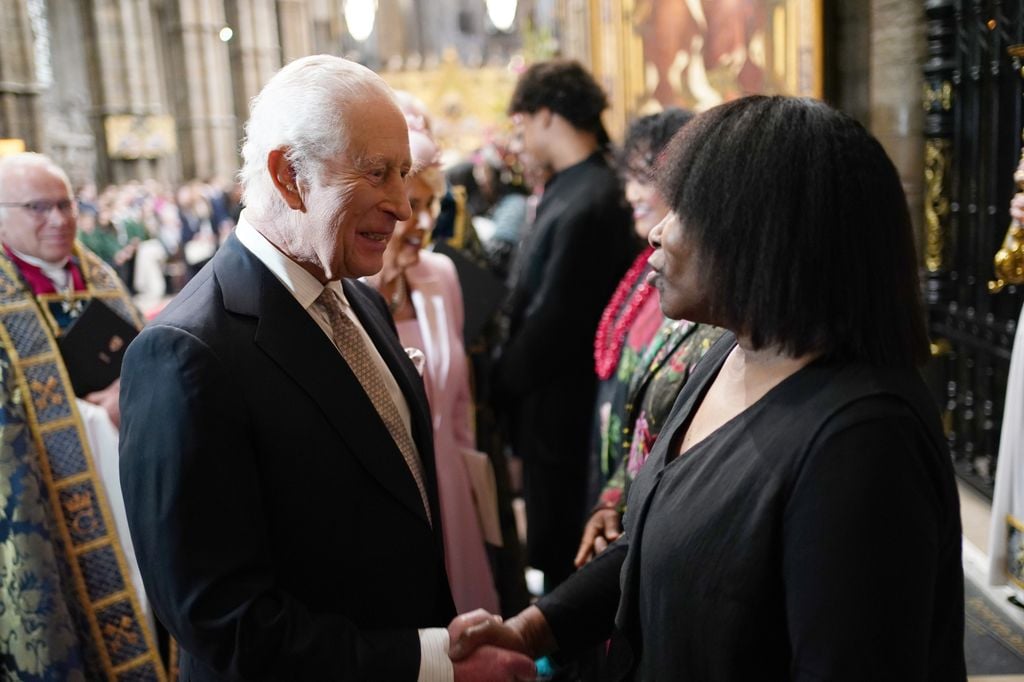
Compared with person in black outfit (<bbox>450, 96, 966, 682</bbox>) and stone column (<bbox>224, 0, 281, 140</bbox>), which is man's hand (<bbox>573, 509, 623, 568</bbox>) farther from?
stone column (<bbox>224, 0, 281, 140</bbox>)

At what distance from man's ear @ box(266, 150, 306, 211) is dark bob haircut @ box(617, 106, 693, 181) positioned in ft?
3.84

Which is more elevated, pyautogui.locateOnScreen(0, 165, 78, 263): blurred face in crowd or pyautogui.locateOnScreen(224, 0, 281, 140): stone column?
pyautogui.locateOnScreen(224, 0, 281, 140): stone column

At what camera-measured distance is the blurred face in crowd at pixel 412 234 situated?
8.78ft

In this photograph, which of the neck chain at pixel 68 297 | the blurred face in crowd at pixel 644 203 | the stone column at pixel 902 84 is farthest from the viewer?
the stone column at pixel 902 84

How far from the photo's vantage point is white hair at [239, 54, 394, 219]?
1.50 m

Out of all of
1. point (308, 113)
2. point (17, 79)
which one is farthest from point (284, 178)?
point (17, 79)

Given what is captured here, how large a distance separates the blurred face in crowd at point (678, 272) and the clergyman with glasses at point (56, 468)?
2093mm

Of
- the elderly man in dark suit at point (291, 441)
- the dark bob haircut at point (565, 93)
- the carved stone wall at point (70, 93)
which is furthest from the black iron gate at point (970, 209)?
the carved stone wall at point (70, 93)

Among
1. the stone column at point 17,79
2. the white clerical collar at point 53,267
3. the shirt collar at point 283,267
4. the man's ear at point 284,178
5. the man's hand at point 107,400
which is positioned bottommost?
the man's hand at point 107,400

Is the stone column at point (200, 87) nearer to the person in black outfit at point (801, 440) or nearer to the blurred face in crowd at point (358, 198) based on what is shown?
the blurred face in crowd at point (358, 198)

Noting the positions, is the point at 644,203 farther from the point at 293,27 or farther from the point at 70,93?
the point at 293,27

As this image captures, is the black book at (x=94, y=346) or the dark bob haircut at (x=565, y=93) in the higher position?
the dark bob haircut at (x=565, y=93)

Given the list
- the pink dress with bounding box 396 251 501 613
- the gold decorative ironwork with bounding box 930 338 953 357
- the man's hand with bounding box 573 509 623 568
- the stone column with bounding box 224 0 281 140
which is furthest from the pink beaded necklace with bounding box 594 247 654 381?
the stone column with bounding box 224 0 281 140

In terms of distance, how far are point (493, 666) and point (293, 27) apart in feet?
104
